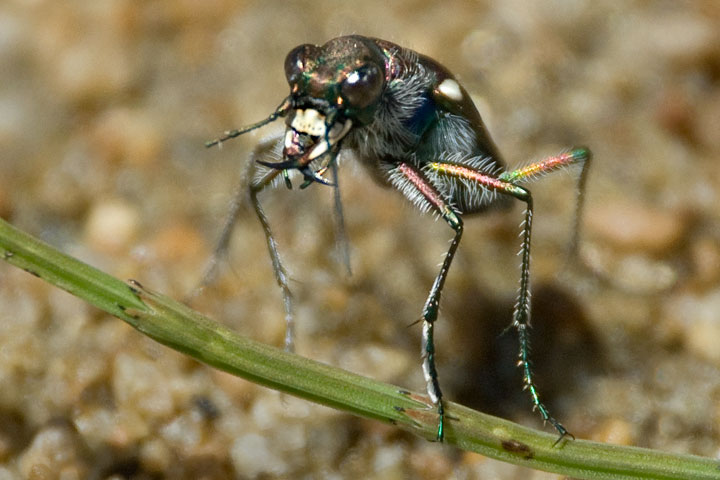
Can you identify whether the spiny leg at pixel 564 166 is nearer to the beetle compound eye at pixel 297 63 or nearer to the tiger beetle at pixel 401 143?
the tiger beetle at pixel 401 143

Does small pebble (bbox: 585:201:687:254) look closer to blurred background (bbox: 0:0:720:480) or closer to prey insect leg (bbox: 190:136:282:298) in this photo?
blurred background (bbox: 0:0:720:480)

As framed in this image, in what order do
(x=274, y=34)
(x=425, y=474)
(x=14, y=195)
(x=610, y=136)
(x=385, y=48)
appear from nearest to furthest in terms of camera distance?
(x=425, y=474) < (x=385, y=48) < (x=14, y=195) < (x=610, y=136) < (x=274, y=34)

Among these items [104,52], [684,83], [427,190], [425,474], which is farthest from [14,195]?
[684,83]

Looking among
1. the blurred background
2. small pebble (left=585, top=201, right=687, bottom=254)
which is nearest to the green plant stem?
the blurred background

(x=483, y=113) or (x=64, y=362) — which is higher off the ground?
(x=483, y=113)

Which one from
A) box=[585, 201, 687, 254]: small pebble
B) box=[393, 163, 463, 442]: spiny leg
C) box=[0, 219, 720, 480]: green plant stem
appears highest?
box=[585, 201, 687, 254]: small pebble

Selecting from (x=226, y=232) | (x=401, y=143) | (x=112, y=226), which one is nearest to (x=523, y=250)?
(x=401, y=143)

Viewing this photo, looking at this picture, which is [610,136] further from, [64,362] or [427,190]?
[64,362]
